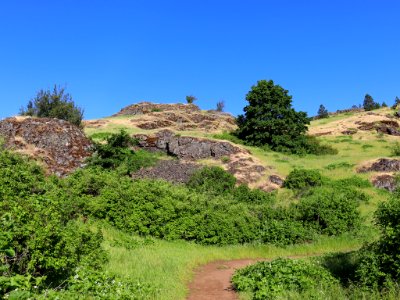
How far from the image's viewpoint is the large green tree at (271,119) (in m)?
39.9

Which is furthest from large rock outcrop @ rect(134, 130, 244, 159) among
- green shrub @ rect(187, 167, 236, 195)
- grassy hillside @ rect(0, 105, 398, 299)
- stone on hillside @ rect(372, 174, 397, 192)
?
stone on hillside @ rect(372, 174, 397, 192)

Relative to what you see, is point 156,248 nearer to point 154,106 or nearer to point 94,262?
point 94,262

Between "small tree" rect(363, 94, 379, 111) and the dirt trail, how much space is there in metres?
76.8

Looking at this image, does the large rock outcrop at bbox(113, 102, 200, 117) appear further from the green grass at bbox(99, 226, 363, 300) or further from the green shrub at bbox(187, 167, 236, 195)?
the green grass at bbox(99, 226, 363, 300)

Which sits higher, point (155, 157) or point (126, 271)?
point (155, 157)

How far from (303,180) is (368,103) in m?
70.5

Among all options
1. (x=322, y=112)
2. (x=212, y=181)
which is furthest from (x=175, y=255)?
(x=322, y=112)

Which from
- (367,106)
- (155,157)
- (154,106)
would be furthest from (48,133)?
(367,106)

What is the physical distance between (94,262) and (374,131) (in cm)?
5126

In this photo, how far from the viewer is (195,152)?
32.9 m

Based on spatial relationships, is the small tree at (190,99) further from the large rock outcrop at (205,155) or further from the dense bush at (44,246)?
the dense bush at (44,246)

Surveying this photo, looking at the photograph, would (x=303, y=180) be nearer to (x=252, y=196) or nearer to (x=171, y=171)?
(x=252, y=196)

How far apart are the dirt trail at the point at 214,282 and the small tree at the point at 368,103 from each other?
7677cm

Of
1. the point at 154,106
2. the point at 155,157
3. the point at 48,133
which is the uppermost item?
the point at 154,106
